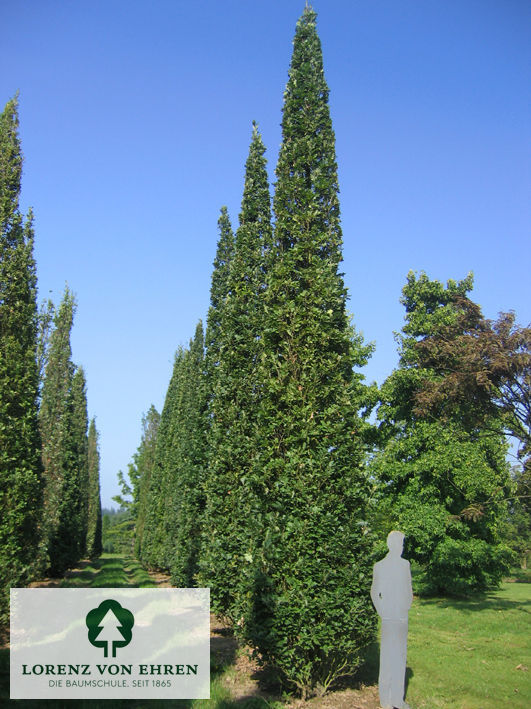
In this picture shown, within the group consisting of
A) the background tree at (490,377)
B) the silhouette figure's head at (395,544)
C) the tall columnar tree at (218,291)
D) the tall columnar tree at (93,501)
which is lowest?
the tall columnar tree at (93,501)

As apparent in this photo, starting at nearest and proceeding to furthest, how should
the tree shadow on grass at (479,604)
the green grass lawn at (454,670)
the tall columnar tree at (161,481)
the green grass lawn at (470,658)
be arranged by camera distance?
the green grass lawn at (454,670) < the green grass lawn at (470,658) < the tree shadow on grass at (479,604) < the tall columnar tree at (161,481)

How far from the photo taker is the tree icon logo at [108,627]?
8164 millimetres

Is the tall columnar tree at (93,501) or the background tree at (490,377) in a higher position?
the background tree at (490,377)

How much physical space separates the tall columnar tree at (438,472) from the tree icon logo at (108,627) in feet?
44.0

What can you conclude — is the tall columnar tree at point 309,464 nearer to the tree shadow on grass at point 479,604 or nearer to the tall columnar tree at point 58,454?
the tree shadow on grass at point 479,604

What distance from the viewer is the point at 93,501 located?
50.0 meters

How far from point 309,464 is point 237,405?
5371 millimetres

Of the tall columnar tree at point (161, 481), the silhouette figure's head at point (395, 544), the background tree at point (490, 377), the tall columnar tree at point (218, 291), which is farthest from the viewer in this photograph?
the tall columnar tree at point (161, 481)

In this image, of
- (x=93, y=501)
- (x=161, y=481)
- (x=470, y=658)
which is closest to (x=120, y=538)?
(x=93, y=501)

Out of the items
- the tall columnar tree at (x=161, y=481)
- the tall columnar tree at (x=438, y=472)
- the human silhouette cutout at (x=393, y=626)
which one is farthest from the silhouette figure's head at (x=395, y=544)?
the tall columnar tree at (x=161, y=481)

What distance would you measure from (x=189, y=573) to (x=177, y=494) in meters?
5.91

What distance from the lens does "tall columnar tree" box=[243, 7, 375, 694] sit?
7.29m

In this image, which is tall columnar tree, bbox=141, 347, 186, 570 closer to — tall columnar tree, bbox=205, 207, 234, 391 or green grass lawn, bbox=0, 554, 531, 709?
tall columnar tree, bbox=205, 207, 234, 391

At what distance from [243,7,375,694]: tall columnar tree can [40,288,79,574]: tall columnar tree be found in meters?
18.9
